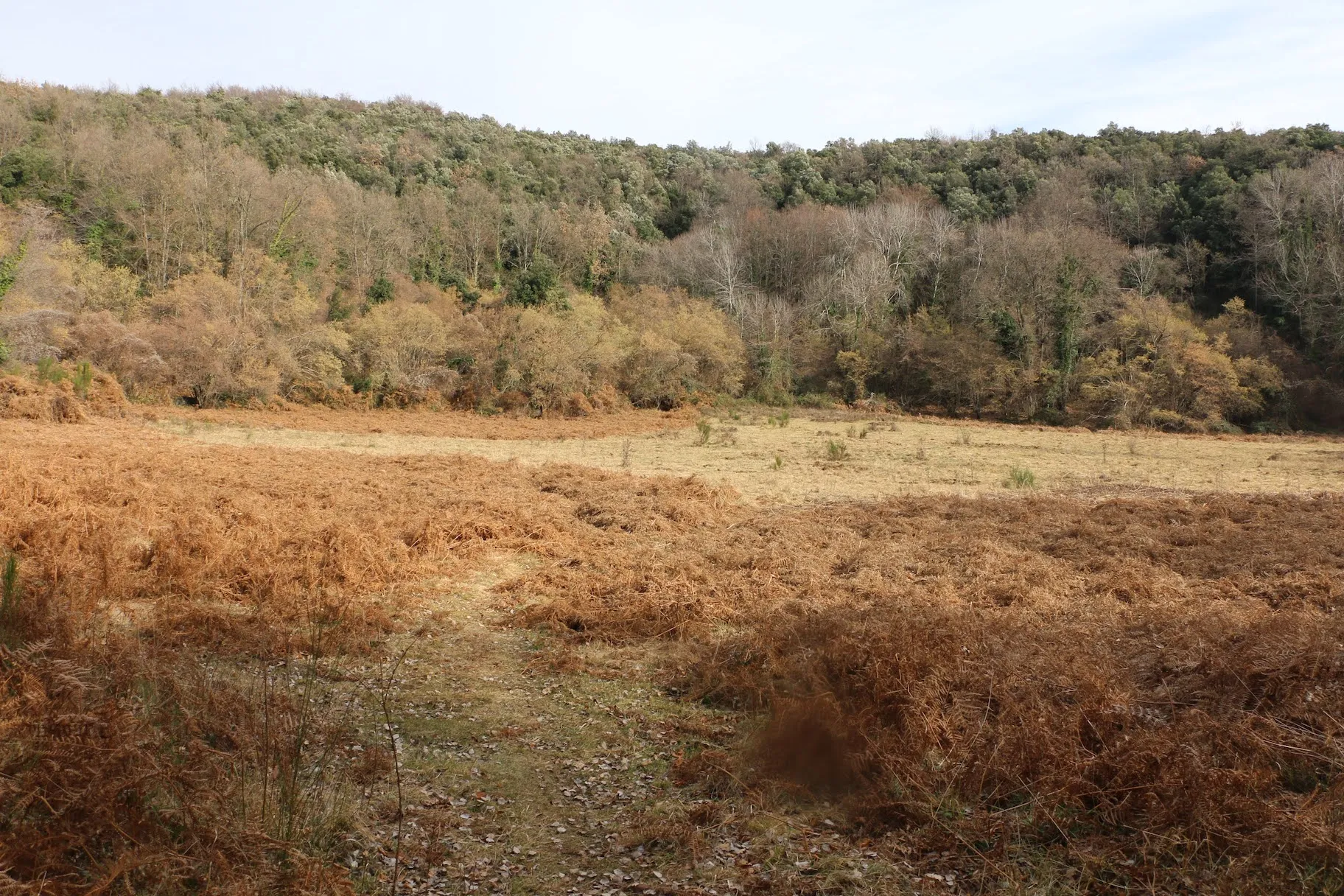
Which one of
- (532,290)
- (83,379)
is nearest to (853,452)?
(83,379)

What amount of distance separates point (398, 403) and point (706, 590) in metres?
30.0

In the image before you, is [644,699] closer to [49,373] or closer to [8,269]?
[49,373]

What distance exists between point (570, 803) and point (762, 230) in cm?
5960

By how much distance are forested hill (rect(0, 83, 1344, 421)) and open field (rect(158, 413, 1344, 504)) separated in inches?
259

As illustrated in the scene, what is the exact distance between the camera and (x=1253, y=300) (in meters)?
49.9

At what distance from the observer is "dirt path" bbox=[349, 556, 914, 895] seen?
3.88 meters

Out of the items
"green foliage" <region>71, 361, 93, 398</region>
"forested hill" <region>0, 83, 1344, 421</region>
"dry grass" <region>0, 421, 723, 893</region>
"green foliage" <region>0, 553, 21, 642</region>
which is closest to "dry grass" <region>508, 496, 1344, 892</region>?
"dry grass" <region>0, 421, 723, 893</region>

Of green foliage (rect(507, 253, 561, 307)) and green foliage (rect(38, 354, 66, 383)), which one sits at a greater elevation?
green foliage (rect(507, 253, 561, 307))

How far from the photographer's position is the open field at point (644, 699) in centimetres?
369

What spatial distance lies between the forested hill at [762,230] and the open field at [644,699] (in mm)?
23458

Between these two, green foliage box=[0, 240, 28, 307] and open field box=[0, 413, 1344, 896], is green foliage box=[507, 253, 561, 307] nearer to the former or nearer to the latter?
green foliage box=[0, 240, 28, 307]

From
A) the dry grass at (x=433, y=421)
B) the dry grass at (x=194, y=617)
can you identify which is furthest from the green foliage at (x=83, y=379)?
the dry grass at (x=194, y=617)

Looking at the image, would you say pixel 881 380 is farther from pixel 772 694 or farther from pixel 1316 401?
pixel 772 694

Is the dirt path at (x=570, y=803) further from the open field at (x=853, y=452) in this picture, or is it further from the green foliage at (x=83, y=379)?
the green foliage at (x=83, y=379)
